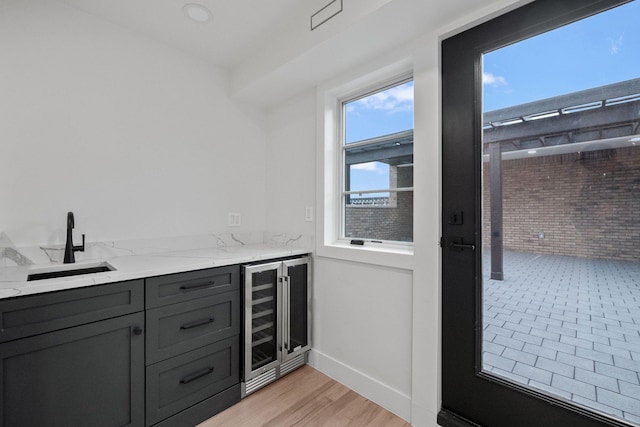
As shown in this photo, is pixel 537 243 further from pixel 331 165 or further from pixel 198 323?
pixel 198 323

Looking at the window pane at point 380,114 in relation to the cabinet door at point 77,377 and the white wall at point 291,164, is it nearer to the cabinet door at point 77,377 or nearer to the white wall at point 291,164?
the white wall at point 291,164

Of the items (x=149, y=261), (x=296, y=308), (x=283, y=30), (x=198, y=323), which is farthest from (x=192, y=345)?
(x=283, y=30)

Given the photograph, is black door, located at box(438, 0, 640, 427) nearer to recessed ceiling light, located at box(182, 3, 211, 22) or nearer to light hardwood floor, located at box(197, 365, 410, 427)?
light hardwood floor, located at box(197, 365, 410, 427)

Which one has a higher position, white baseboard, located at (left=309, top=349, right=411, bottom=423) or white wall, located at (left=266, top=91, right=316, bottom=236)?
white wall, located at (left=266, top=91, right=316, bottom=236)

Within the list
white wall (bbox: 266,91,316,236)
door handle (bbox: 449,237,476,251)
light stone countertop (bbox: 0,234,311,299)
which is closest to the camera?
light stone countertop (bbox: 0,234,311,299)

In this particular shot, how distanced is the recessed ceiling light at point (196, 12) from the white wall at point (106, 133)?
50 centimetres

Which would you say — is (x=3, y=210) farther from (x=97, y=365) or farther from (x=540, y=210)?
(x=540, y=210)

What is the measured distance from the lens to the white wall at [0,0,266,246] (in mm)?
1719

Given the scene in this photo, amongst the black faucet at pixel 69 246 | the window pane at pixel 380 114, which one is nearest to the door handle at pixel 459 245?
the window pane at pixel 380 114

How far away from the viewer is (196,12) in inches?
76.2

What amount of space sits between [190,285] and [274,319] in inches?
28.0

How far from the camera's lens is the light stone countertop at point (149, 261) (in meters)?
1.30

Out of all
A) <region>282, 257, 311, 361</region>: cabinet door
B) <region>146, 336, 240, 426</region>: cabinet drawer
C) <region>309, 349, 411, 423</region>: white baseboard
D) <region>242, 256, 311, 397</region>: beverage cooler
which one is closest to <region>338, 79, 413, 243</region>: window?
<region>282, 257, 311, 361</region>: cabinet door

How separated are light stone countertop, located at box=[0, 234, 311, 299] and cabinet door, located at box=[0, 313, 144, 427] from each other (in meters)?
0.22
